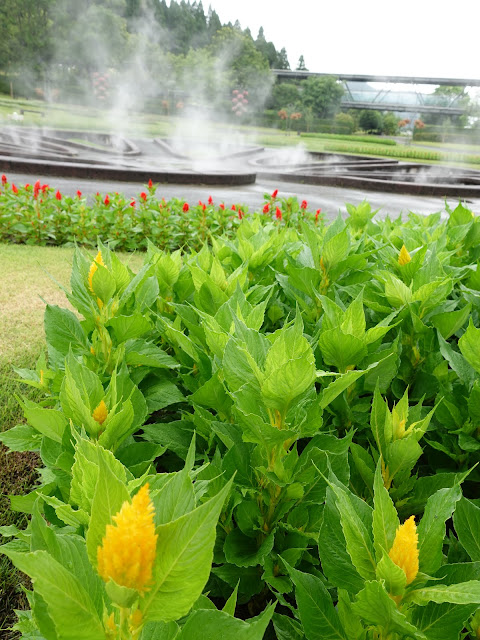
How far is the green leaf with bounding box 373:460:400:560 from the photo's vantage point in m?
0.64

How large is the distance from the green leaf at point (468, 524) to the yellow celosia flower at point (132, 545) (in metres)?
0.62

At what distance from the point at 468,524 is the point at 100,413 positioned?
0.67 metres

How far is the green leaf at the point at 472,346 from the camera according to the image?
3.71 ft

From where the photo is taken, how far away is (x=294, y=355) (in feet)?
2.79

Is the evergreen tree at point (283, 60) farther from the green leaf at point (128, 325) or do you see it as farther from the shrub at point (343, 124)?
the green leaf at point (128, 325)

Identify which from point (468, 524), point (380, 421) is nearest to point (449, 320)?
point (380, 421)

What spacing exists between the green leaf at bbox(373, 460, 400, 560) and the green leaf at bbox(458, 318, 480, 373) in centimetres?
61

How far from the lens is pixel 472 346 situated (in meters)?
1.14

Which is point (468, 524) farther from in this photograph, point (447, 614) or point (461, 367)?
point (461, 367)

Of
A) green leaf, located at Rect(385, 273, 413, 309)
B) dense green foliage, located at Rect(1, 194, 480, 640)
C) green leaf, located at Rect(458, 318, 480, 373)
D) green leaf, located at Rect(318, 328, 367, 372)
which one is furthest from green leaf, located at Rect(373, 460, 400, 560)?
green leaf, located at Rect(385, 273, 413, 309)

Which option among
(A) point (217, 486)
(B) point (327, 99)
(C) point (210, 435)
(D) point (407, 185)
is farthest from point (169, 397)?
(B) point (327, 99)

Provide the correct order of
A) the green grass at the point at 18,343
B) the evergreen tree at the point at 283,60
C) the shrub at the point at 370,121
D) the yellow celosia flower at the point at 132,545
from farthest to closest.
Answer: the evergreen tree at the point at 283,60 → the shrub at the point at 370,121 → the green grass at the point at 18,343 → the yellow celosia flower at the point at 132,545

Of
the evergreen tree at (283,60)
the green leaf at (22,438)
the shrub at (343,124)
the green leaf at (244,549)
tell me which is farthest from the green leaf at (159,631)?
the evergreen tree at (283,60)

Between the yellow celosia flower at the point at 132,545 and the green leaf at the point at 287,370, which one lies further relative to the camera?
the green leaf at the point at 287,370
